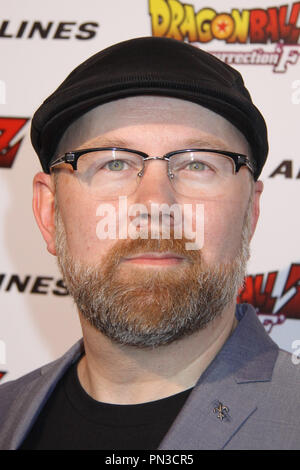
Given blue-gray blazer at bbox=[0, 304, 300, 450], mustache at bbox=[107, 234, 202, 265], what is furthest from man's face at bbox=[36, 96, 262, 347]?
blue-gray blazer at bbox=[0, 304, 300, 450]

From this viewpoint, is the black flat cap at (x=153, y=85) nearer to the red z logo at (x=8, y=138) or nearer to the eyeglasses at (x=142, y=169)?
the eyeglasses at (x=142, y=169)

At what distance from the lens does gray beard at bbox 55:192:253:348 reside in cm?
121

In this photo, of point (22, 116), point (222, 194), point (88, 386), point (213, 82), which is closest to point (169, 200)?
point (222, 194)

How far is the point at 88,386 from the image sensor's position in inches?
57.4

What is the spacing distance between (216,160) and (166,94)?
7.8 inches

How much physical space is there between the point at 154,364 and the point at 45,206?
57 centimetres

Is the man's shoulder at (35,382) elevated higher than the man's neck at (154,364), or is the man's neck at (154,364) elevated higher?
the man's neck at (154,364)

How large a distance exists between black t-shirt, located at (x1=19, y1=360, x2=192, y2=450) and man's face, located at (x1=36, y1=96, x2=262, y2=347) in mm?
163

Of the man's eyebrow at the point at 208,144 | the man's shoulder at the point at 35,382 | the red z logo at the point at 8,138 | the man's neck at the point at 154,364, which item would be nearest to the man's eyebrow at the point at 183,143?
the man's eyebrow at the point at 208,144

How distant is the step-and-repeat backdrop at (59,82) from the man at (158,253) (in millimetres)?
534

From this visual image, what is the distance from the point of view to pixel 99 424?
4.25ft

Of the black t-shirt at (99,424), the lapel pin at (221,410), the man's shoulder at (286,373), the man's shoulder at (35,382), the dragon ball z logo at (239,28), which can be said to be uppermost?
the dragon ball z logo at (239,28)

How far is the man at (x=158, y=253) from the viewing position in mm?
1211

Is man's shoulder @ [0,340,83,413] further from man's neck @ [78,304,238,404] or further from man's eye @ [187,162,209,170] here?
man's eye @ [187,162,209,170]
